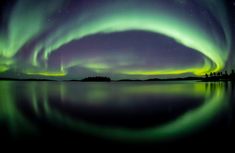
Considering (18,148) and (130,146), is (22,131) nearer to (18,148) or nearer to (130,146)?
(18,148)

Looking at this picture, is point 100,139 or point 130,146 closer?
point 130,146

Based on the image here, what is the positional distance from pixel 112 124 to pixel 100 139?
7.98 feet

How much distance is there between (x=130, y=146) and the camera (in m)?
6.20

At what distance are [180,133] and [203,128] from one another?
1.52m

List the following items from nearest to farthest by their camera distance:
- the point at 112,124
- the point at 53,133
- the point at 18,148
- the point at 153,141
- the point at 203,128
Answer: the point at 18,148 < the point at 153,141 < the point at 53,133 < the point at 203,128 < the point at 112,124

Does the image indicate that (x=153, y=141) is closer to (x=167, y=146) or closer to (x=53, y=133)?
(x=167, y=146)

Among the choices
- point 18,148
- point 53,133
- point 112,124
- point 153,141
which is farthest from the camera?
point 112,124

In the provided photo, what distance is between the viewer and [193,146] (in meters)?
6.00

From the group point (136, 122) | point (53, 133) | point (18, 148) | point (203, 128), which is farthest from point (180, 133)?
point (18, 148)

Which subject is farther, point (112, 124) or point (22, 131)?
point (112, 124)

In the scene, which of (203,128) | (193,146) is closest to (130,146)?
(193,146)

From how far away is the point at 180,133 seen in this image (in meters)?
7.77

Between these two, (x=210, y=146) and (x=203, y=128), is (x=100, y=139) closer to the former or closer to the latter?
(x=210, y=146)

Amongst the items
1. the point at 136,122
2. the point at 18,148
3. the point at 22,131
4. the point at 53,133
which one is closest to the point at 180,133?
the point at 136,122
